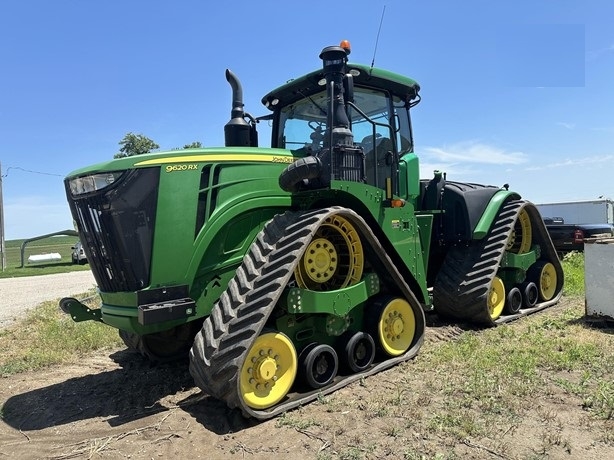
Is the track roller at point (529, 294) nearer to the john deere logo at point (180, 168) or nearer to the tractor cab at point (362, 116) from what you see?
the tractor cab at point (362, 116)

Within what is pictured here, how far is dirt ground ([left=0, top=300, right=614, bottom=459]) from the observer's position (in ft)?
10.7

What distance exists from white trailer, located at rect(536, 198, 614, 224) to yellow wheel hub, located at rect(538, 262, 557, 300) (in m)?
13.2

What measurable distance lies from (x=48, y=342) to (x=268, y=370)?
14.3 ft

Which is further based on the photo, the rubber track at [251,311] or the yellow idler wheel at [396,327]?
the yellow idler wheel at [396,327]

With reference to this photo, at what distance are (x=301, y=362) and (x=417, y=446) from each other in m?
1.30

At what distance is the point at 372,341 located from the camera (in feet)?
16.0

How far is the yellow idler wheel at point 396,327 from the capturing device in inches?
199

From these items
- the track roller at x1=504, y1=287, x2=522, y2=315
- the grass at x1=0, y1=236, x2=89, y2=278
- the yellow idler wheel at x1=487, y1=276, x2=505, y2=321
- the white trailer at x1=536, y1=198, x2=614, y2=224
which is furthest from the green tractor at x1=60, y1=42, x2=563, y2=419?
the grass at x1=0, y1=236, x2=89, y2=278

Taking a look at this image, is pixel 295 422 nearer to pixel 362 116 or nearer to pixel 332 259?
pixel 332 259

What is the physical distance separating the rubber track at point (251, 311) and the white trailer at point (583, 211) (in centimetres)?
1876

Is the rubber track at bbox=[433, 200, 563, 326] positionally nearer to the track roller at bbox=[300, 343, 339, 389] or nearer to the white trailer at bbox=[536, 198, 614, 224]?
the track roller at bbox=[300, 343, 339, 389]

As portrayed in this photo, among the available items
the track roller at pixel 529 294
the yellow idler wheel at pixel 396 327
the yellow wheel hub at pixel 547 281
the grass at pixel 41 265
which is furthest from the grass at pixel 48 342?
the grass at pixel 41 265

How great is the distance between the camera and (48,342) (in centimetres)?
680

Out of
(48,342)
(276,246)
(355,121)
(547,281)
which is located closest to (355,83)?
(355,121)
